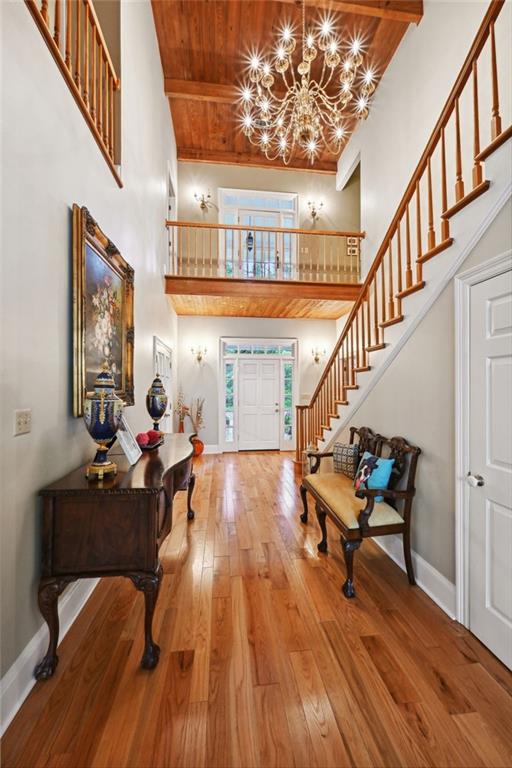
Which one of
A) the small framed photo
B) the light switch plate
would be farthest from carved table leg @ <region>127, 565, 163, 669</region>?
the light switch plate

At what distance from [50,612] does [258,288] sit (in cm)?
457

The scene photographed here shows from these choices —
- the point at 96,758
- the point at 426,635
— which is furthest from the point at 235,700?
the point at 426,635

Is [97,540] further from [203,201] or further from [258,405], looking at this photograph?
[203,201]

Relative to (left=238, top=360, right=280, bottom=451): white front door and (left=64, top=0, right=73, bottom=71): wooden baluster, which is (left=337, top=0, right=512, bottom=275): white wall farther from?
(left=64, top=0, right=73, bottom=71): wooden baluster

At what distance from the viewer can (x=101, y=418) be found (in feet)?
5.36

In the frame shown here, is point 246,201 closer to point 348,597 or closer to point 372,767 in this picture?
point 348,597

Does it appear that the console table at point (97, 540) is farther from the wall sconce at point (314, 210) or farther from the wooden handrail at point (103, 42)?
the wall sconce at point (314, 210)

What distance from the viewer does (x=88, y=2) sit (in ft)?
6.50

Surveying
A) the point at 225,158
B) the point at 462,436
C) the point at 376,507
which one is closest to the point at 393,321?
the point at 462,436

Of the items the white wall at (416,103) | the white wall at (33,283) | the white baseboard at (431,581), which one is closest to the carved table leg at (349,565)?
the white baseboard at (431,581)

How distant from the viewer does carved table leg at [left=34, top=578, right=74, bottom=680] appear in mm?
1447

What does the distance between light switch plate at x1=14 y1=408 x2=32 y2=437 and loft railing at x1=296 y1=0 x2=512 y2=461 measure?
95.2 inches

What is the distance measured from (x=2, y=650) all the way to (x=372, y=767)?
4.81ft

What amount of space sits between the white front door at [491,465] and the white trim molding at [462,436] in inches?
1.0
